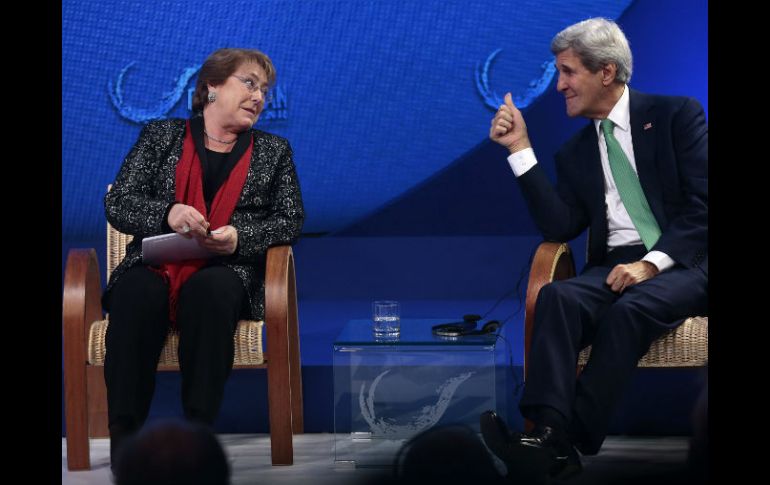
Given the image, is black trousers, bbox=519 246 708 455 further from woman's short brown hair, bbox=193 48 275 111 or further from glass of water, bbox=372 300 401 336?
woman's short brown hair, bbox=193 48 275 111

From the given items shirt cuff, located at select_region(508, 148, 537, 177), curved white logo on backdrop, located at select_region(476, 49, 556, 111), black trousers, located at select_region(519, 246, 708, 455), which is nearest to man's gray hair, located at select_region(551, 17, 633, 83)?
shirt cuff, located at select_region(508, 148, 537, 177)

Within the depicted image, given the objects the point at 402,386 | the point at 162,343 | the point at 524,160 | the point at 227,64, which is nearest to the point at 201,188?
the point at 227,64

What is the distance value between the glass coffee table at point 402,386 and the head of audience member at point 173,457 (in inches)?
50.3

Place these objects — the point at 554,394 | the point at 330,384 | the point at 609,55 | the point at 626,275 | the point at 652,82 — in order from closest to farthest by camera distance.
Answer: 1. the point at 554,394
2. the point at 626,275
3. the point at 609,55
4. the point at 330,384
5. the point at 652,82

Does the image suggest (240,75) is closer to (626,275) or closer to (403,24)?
(403,24)

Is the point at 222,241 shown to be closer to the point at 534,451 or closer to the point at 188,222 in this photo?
the point at 188,222

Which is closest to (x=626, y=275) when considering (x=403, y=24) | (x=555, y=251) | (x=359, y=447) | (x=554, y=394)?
(x=555, y=251)

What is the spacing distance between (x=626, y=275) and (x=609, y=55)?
2.45 ft

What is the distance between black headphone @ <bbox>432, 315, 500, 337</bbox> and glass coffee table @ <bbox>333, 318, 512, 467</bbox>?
0.03m

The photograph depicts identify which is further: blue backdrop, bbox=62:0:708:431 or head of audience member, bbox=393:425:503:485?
blue backdrop, bbox=62:0:708:431

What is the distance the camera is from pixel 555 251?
10.4ft

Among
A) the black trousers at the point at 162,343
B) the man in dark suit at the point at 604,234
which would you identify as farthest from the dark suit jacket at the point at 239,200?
the man in dark suit at the point at 604,234

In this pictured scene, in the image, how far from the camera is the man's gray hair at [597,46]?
3.29 m

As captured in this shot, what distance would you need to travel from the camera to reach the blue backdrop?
172 inches
